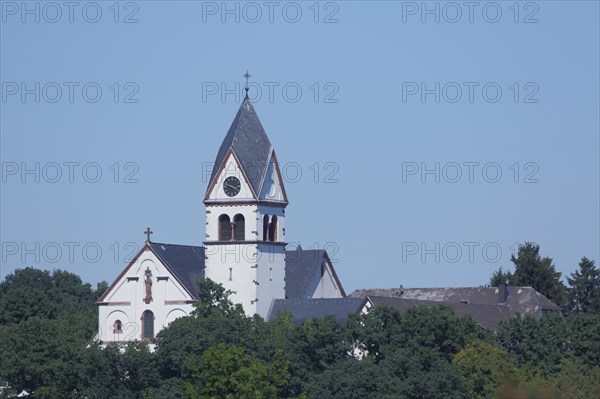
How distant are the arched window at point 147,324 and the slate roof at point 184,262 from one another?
289cm

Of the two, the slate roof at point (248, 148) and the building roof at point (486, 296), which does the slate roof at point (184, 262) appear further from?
the building roof at point (486, 296)

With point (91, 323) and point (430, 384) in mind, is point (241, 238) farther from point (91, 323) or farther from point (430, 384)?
point (430, 384)

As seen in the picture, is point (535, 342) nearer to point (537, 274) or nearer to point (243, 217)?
point (243, 217)

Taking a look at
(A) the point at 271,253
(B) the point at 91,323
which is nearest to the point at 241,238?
(A) the point at 271,253

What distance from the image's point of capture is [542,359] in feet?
277

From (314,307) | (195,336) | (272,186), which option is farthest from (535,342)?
(272,186)

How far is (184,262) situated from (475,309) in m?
19.0

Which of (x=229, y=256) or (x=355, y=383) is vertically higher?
(x=229, y=256)

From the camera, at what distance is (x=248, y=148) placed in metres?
102

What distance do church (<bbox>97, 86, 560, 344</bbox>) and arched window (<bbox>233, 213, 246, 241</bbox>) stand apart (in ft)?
0.19

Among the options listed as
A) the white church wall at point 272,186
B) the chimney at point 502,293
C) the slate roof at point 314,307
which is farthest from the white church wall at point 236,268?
the chimney at point 502,293

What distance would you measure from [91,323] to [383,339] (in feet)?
119

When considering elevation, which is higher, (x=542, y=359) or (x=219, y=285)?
(x=219, y=285)

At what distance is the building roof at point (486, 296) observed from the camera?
117125 millimetres
